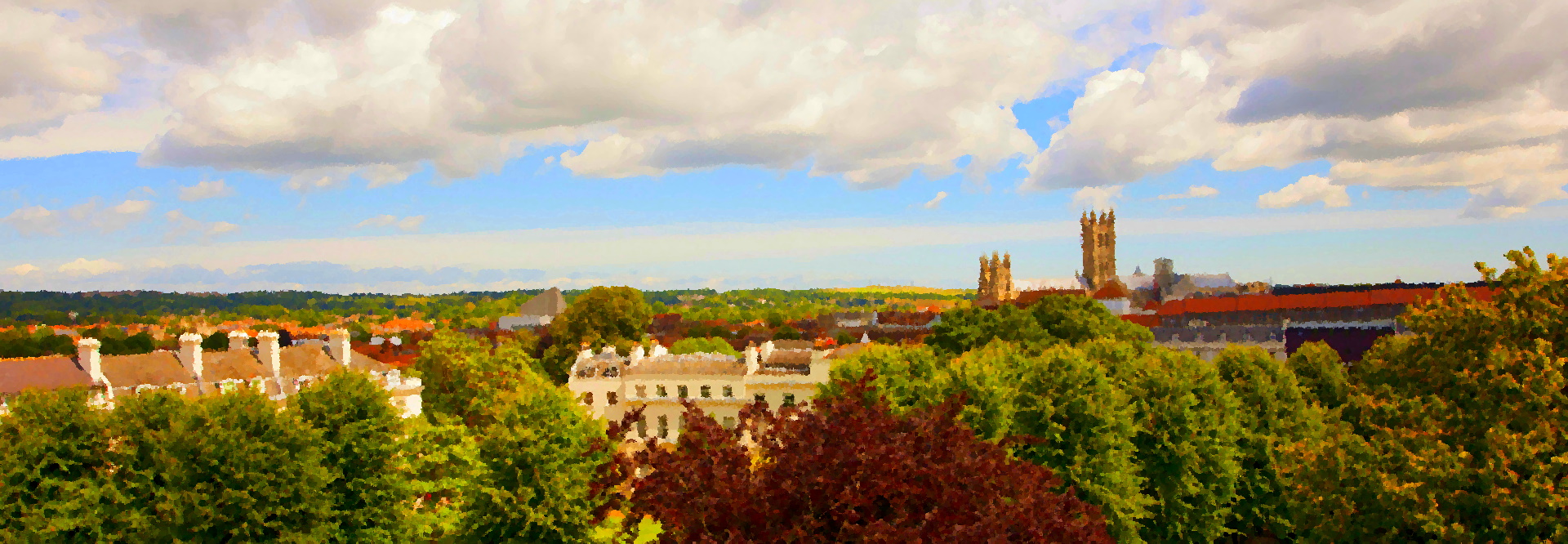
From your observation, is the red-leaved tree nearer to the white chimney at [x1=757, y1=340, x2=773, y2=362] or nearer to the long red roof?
the white chimney at [x1=757, y1=340, x2=773, y2=362]

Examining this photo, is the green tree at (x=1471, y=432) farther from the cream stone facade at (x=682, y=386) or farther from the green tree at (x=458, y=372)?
the green tree at (x=458, y=372)

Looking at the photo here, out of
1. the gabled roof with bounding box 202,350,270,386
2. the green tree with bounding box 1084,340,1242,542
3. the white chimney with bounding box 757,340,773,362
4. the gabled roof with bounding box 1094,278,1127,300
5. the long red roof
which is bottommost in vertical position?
the green tree with bounding box 1084,340,1242,542

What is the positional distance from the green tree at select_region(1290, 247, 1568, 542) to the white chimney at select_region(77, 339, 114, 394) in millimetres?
62178


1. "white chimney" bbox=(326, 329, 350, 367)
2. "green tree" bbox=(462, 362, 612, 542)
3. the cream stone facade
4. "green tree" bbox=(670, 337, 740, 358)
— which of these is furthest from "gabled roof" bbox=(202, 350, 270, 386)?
"green tree" bbox=(670, 337, 740, 358)

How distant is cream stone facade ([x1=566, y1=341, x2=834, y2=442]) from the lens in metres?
72.4

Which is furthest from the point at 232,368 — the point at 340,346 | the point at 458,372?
the point at 458,372

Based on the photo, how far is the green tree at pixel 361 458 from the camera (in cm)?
3466

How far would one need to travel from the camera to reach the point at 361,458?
35562 millimetres

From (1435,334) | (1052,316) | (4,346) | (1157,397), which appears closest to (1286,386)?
(1157,397)

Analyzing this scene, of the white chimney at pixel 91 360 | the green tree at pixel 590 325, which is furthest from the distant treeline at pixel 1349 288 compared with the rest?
the white chimney at pixel 91 360

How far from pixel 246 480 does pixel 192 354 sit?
35019mm

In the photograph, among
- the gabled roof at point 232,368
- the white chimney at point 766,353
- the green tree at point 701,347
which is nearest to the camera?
the gabled roof at point 232,368

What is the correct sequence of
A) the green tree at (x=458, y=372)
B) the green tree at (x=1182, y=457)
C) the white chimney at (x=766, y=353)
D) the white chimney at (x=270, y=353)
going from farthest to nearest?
the white chimney at (x=766, y=353)
the green tree at (x=458, y=372)
the white chimney at (x=270, y=353)
the green tree at (x=1182, y=457)

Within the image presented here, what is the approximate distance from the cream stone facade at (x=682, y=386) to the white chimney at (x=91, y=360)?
27.9 meters
